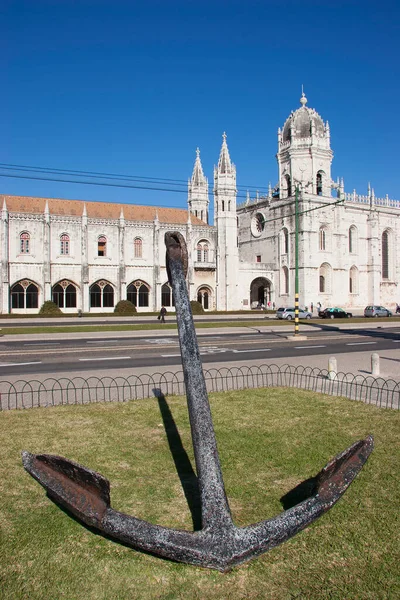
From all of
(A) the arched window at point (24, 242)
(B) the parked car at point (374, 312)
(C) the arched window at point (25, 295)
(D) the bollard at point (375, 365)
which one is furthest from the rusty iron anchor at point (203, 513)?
(B) the parked car at point (374, 312)

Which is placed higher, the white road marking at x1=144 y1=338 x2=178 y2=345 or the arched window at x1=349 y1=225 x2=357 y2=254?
the arched window at x1=349 y1=225 x2=357 y2=254

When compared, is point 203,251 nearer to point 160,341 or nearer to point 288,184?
point 288,184

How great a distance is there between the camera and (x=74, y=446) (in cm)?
762

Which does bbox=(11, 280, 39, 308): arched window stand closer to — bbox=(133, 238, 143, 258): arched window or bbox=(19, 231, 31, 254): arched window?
bbox=(19, 231, 31, 254): arched window

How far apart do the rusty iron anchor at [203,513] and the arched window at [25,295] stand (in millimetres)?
47685

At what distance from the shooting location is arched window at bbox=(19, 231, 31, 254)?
49.5 metres

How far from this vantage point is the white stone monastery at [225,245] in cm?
5000

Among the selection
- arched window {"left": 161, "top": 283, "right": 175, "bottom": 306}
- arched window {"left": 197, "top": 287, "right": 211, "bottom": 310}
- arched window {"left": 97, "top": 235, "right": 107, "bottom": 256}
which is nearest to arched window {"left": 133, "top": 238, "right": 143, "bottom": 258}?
arched window {"left": 97, "top": 235, "right": 107, "bottom": 256}

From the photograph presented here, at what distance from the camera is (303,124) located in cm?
6272

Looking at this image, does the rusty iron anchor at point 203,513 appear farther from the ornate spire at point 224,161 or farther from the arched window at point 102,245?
the ornate spire at point 224,161

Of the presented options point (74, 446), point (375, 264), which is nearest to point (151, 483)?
point (74, 446)

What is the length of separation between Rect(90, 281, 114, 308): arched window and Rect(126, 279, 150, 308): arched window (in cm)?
192

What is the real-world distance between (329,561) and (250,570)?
717mm

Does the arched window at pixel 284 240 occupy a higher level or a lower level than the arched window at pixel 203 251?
higher
